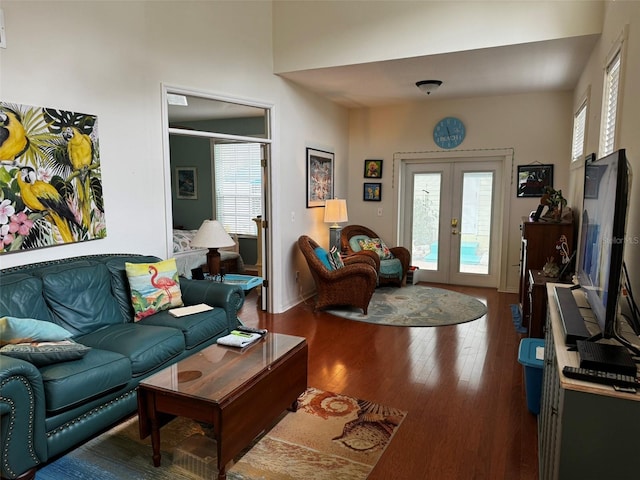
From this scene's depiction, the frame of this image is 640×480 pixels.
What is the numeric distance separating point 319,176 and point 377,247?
130cm

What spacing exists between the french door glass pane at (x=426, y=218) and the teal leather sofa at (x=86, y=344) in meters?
3.80

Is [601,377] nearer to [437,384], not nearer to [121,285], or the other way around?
[437,384]

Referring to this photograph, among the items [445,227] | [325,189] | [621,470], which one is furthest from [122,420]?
[445,227]

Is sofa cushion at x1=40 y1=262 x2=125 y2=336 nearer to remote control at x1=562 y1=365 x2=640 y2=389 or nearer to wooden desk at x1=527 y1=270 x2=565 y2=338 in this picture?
remote control at x1=562 y1=365 x2=640 y2=389

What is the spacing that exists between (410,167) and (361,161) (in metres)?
→ 0.75

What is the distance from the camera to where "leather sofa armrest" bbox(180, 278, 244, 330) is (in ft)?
11.4

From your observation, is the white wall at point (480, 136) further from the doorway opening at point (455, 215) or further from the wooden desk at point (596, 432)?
the wooden desk at point (596, 432)

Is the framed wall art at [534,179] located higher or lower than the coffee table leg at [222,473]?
higher

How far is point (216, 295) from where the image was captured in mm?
3492

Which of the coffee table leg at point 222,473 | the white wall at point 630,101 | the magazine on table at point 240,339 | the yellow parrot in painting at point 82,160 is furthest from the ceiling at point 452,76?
the coffee table leg at point 222,473

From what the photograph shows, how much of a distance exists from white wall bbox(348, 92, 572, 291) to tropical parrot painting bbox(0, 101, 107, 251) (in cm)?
419

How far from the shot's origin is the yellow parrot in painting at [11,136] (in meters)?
2.71

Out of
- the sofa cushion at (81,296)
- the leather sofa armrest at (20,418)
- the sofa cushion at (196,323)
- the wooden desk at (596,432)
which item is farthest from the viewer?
the sofa cushion at (196,323)

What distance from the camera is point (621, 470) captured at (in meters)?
1.40
